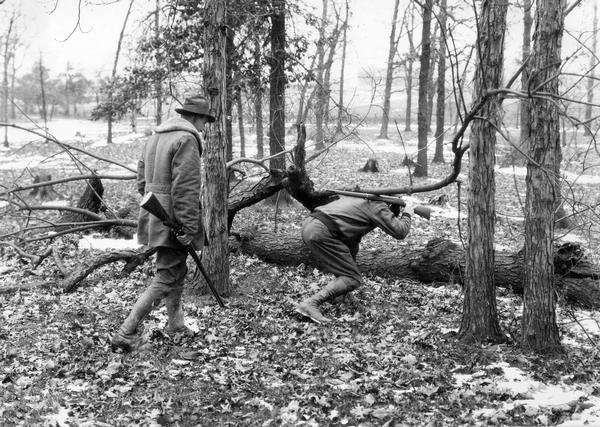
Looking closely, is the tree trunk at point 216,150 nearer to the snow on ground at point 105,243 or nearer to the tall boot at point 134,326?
the tall boot at point 134,326

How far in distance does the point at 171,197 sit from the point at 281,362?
174 centimetres

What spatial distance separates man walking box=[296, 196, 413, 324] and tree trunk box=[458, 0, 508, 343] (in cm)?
102

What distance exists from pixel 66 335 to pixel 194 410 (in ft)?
6.82

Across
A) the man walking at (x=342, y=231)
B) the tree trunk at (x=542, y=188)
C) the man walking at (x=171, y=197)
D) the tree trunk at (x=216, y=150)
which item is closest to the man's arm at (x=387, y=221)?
the man walking at (x=342, y=231)

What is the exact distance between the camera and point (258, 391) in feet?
14.1

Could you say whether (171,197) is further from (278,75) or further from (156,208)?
(278,75)

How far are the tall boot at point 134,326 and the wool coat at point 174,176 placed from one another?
474 mm

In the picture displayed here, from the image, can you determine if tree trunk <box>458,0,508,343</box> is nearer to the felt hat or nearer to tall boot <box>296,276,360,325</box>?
tall boot <box>296,276,360,325</box>

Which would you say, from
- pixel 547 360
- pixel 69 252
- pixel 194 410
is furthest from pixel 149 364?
pixel 69 252

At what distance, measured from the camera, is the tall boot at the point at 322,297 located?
5.85m

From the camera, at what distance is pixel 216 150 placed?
6.18 metres

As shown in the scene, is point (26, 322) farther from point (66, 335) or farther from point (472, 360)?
point (472, 360)

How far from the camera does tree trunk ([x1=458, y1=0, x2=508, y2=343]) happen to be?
15.7ft

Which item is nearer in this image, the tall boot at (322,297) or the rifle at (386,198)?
the tall boot at (322,297)
